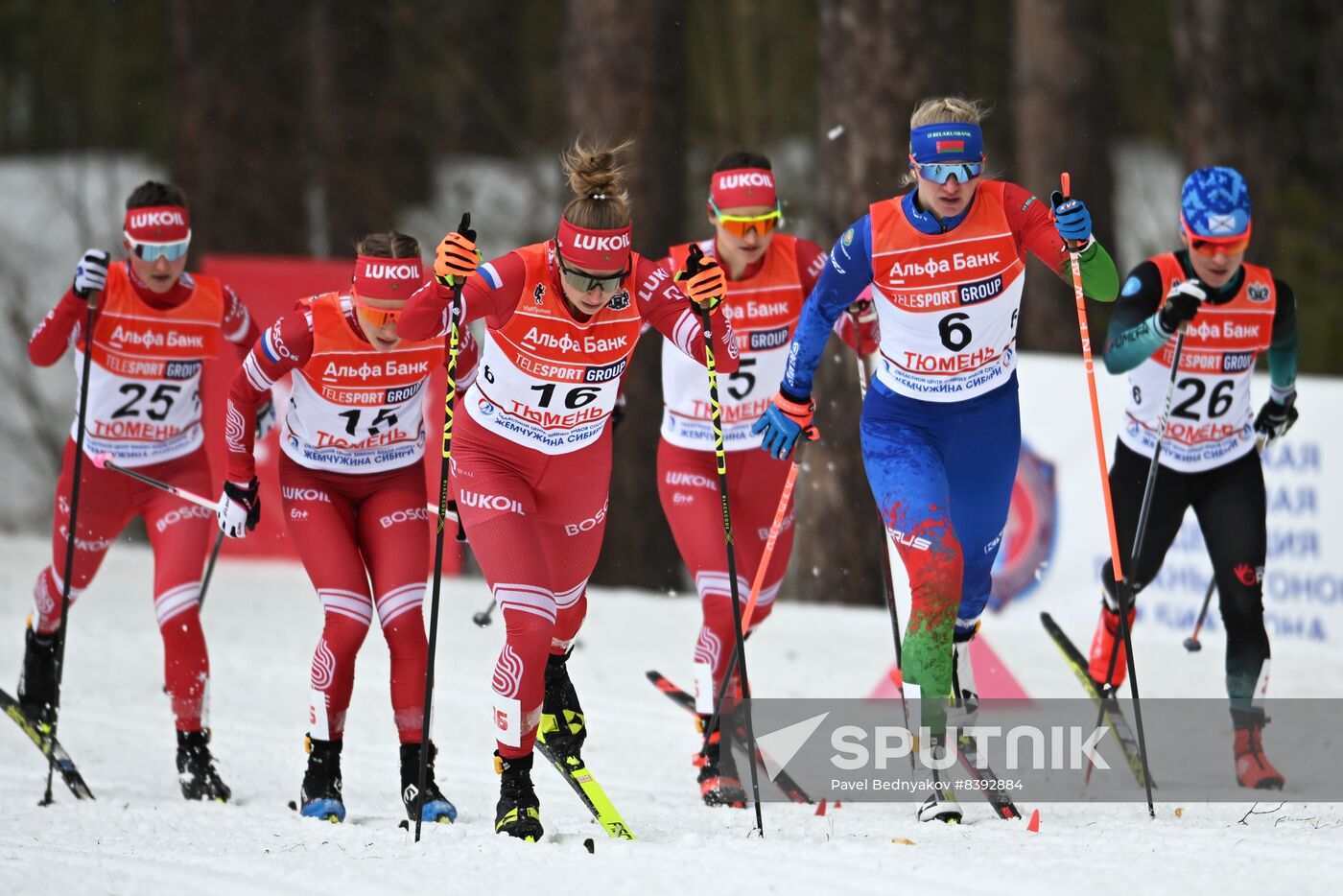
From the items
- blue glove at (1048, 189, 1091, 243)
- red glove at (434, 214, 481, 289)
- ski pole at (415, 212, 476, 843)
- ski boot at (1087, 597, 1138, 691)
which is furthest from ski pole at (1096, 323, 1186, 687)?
red glove at (434, 214, 481, 289)

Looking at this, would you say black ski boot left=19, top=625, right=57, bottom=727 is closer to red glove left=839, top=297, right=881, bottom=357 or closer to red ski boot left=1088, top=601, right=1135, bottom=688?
red glove left=839, top=297, right=881, bottom=357

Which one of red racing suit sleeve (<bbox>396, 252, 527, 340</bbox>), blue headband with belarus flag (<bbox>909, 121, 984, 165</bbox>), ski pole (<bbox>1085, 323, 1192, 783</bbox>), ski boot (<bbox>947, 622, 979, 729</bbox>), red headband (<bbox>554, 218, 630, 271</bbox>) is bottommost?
ski boot (<bbox>947, 622, 979, 729</bbox>)

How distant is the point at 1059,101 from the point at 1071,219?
8970 millimetres

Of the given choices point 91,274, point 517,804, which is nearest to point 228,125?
point 91,274

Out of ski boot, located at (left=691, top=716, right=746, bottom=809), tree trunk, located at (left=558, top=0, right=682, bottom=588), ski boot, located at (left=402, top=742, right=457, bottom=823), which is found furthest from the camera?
tree trunk, located at (left=558, top=0, right=682, bottom=588)

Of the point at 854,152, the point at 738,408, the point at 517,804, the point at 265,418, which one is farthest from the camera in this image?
the point at 854,152

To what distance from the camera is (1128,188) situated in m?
19.7

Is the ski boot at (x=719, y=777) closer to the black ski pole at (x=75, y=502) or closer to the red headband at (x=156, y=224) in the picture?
the black ski pole at (x=75, y=502)

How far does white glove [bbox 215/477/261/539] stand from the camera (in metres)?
5.75

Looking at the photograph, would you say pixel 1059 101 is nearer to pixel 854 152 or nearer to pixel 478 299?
pixel 854 152

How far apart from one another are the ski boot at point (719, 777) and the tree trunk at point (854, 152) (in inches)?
164

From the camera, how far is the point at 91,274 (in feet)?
20.5

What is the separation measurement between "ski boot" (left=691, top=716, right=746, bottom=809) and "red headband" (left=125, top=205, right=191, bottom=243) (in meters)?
2.93

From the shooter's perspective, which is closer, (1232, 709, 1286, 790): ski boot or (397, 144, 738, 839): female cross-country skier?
(397, 144, 738, 839): female cross-country skier
